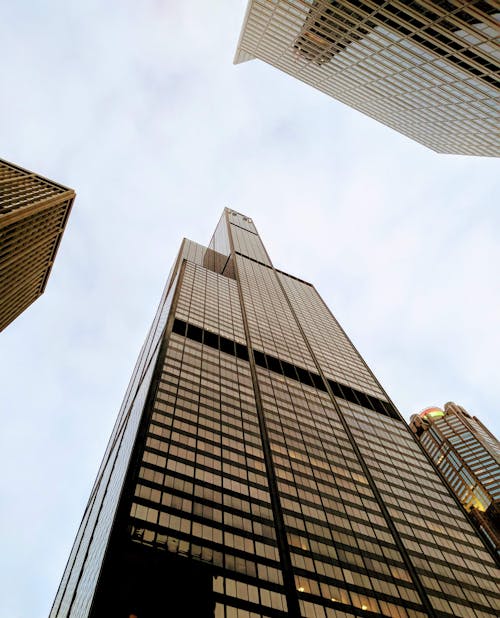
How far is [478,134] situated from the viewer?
67.8 m

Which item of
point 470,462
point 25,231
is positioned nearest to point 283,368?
Answer: point 25,231

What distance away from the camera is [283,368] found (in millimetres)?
94250

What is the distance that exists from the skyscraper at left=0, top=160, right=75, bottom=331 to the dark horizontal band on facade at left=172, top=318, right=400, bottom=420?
35.8 metres

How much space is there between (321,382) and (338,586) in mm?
51634

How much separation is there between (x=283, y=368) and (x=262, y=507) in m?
43.2

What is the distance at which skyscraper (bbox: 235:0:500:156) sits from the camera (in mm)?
45250

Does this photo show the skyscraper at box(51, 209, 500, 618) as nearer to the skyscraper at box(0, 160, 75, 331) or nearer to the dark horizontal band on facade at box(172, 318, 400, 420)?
A: the dark horizontal band on facade at box(172, 318, 400, 420)

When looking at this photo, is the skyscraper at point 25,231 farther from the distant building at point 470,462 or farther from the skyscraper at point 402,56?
the distant building at point 470,462

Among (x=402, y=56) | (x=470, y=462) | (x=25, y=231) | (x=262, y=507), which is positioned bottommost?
(x=262, y=507)

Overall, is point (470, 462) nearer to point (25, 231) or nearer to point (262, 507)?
point (262, 507)

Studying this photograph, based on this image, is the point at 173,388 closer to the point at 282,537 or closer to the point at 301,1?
the point at 282,537

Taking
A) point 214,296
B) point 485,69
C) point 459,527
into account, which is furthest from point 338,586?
point 214,296

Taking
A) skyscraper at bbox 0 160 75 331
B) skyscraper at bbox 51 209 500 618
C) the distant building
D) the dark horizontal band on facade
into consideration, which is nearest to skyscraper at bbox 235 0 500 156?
the dark horizontal band on facade

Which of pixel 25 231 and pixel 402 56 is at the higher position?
pixel 25 231
